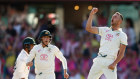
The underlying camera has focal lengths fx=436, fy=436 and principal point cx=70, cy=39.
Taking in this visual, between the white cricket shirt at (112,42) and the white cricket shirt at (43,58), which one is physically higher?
the white cricket shirt at (112,42)

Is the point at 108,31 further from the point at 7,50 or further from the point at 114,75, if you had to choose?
the point at 7,50

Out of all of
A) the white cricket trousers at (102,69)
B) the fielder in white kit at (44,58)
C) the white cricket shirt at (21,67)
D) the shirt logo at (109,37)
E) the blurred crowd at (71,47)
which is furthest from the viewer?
the blurred crowd at (71,47)

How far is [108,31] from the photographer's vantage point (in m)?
10.5

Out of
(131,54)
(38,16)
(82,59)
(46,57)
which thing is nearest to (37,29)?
(38,16)

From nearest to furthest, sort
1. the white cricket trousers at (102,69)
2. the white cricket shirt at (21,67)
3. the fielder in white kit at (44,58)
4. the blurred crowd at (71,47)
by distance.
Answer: the white cricket trousers at (102,69), the fielder in white kit at (44,58), the white cricket shirt at (21,67), the blurred crowd at (71,47)

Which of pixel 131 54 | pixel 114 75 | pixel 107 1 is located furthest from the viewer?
pixel 107 1

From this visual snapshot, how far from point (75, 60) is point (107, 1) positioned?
9.21 feet

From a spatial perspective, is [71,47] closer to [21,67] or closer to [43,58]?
[21,67]

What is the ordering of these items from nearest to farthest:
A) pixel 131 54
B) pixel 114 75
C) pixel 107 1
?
pixel 114 75 → pixel 131 54 → pixel 107 1

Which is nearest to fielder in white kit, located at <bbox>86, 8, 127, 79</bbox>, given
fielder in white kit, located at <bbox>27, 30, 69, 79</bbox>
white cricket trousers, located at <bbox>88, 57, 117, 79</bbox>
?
white cricket trousers, located at <bbox>88, 57, 117, 79</bbox>

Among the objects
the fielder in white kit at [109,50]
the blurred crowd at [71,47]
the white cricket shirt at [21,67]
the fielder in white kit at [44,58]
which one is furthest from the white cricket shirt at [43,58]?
the blurred crowd at [71,47]

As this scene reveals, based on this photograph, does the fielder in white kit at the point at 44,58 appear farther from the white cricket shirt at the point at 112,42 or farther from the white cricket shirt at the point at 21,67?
the white cricket shirt at the point at 112,42

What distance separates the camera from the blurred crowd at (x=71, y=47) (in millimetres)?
16078

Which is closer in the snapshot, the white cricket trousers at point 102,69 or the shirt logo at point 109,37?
the white cricket trousers at point 102,69
